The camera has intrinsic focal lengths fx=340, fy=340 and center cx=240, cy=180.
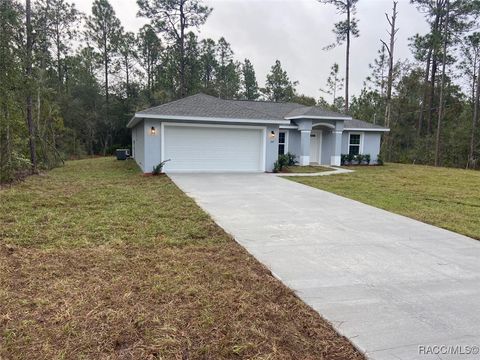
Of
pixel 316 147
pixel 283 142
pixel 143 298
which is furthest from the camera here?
pixel 316 147

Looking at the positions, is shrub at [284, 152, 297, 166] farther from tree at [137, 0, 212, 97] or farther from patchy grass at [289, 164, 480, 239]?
tree at [137, 0, 212, 97]

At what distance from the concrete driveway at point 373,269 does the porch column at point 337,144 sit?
1106 cm

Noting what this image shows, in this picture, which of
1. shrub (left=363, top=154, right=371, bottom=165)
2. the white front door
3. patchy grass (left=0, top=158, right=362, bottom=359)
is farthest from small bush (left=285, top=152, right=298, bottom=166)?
patchy grass (left=0, top=158, right=362, bottom=359)

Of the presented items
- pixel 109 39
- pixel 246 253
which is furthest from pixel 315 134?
pixel 109 39

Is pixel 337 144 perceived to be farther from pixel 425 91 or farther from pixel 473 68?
pixel 425 91

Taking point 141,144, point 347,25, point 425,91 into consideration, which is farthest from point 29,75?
point 425,91

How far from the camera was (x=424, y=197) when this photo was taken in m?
9.21

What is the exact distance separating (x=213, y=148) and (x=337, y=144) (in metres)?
7.79

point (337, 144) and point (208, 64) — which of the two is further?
point (208, 64)

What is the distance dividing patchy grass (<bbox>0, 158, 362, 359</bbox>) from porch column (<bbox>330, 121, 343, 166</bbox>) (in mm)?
14053

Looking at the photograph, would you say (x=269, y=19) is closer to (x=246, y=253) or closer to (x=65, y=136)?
(x=246, y=253)

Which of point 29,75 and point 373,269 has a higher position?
point 29,75

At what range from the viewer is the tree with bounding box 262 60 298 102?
133 ft

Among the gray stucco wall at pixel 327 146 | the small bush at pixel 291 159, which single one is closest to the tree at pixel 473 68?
the gray stucco wall at pixel 327 146
